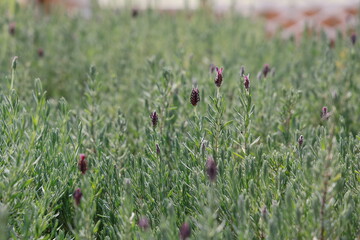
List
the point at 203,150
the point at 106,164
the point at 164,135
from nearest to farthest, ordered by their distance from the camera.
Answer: the point at 203,150, the point at 106,164, the point at 164,135

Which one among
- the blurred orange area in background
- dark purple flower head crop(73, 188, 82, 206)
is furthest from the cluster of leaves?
the blurred orange area in background

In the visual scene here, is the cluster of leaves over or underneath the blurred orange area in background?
underneath

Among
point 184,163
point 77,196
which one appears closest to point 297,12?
point 184,163

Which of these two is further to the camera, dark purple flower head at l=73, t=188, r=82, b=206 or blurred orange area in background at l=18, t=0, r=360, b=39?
blurred orange area in background at l=18, t=0, r=360, b=39

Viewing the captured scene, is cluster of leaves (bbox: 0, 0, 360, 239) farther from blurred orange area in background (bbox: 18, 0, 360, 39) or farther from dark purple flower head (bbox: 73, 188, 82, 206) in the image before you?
blurred orange area in background (bbox: 18, 0, 360, 39)

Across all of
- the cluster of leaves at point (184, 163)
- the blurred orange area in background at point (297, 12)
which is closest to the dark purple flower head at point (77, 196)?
the cluster of leaves at point (184, 163)

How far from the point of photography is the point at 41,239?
1.69 metres

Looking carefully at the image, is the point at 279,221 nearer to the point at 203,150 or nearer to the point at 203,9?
the point at 203,150

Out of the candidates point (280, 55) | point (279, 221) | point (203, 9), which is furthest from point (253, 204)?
point (203, 9)

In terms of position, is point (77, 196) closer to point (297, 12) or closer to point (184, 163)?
point (184, 163)

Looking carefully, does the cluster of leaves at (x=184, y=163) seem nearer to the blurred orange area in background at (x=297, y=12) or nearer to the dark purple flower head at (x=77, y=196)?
the dark purple flower head at (x=77, y=196)

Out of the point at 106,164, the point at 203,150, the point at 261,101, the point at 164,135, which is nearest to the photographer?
the point at 203,150

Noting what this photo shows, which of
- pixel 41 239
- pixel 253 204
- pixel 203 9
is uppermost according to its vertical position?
pixel 203 9

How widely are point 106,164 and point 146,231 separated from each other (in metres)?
0.63
